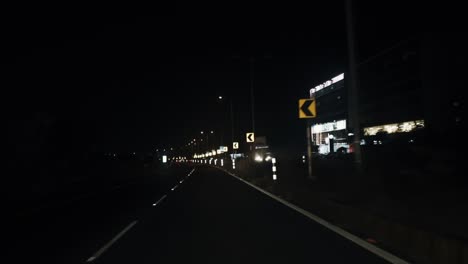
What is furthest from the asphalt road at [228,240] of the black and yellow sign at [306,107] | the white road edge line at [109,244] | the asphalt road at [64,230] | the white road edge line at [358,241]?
the black and yellow sign at [306,107]

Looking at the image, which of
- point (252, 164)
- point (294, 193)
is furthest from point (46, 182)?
point (294, 193)

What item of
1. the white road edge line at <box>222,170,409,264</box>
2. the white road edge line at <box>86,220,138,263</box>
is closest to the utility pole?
the white road edge line at <box>222,170,409,264</box>

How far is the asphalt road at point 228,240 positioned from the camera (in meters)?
8.33

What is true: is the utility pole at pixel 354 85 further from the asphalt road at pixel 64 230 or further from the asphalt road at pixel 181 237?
the asphalt road at pixel 64 230

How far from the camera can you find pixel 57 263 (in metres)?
8.25

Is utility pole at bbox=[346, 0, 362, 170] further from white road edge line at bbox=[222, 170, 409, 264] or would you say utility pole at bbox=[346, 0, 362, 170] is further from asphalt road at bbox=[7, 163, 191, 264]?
asphalt road at bbox=[7, 163, 191, 264]

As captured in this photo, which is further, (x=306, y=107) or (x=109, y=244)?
(x=306, y=107)

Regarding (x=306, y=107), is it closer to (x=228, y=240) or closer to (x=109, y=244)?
(x=228, y=240)

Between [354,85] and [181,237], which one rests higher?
[354,85]

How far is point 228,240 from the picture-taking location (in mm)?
10211

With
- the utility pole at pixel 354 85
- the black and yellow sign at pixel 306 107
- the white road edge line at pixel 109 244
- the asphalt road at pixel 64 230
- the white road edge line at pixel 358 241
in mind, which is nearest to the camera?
the white road edge line at pixel 358 241

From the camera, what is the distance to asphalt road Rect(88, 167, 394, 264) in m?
8.33

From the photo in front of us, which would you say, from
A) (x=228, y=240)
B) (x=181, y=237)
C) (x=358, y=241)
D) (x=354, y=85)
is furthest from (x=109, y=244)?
(x=354, y=85)

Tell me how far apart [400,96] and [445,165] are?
271ft
